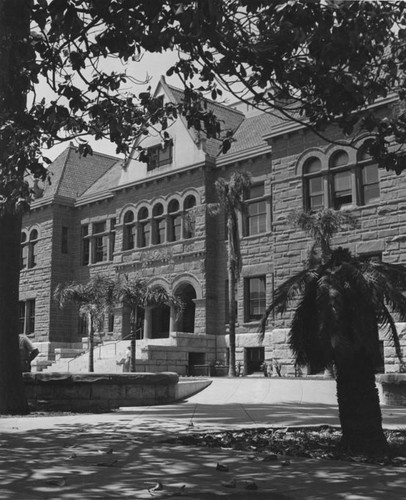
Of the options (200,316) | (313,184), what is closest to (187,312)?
(200,316)

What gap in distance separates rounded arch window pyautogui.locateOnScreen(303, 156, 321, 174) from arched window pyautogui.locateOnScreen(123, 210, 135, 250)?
42.8ft

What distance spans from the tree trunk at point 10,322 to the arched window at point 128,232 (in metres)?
25.1

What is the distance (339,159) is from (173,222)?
11.2m

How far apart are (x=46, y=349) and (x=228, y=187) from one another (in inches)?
727

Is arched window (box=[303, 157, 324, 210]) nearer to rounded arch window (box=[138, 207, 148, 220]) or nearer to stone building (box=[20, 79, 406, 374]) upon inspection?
stone building (box=[20, 79, 406, 374])

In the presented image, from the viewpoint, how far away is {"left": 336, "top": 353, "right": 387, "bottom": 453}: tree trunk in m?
7.78

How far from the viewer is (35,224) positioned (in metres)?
44.9

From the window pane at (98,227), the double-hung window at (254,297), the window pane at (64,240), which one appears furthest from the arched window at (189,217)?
the window pane at (64,240)

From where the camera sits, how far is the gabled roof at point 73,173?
146 feet

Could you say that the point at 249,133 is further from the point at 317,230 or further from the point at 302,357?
the point at 302,357

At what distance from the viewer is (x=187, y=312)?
3650 cm

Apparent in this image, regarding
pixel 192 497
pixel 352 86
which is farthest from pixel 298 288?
pixel 192 497

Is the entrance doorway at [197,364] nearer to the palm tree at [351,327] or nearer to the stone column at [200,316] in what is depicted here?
the stone column at [200,316]

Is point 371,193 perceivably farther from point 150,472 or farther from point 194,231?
point 150,472
